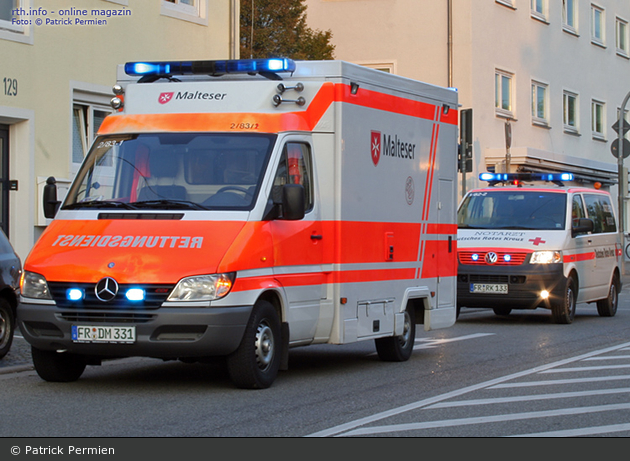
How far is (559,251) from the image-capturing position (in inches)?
639

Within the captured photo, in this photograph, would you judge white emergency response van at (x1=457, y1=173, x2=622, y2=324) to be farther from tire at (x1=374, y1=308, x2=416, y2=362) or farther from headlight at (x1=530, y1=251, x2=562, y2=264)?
tire at (x1=374, y1=308, x2=416, y2=362)

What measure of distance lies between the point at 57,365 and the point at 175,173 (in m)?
1.92

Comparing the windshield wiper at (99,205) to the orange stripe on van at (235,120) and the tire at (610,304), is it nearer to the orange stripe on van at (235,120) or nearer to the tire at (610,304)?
the orange stripe on van at (235,120)

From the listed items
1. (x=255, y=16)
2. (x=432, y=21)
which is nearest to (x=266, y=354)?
→ (x=432, y=21)

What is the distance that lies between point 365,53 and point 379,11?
1354 mm

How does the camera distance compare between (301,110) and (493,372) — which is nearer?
(301,110)

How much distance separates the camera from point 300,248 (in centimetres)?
947

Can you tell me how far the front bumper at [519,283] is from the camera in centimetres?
1605

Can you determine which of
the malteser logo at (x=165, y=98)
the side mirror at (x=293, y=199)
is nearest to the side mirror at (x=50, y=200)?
the malteser logo at (x=165, y=98)

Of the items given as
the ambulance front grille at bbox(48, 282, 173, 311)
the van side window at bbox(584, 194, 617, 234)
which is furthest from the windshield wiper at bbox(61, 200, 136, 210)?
the van side window at bbox(584, 194, 617, 234)

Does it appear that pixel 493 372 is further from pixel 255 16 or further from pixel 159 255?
pixel 255 16

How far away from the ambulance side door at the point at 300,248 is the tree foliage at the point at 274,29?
89.0 feet

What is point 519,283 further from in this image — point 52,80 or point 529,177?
point 52,80

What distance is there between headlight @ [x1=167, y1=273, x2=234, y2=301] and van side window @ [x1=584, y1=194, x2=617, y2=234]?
10527mm
